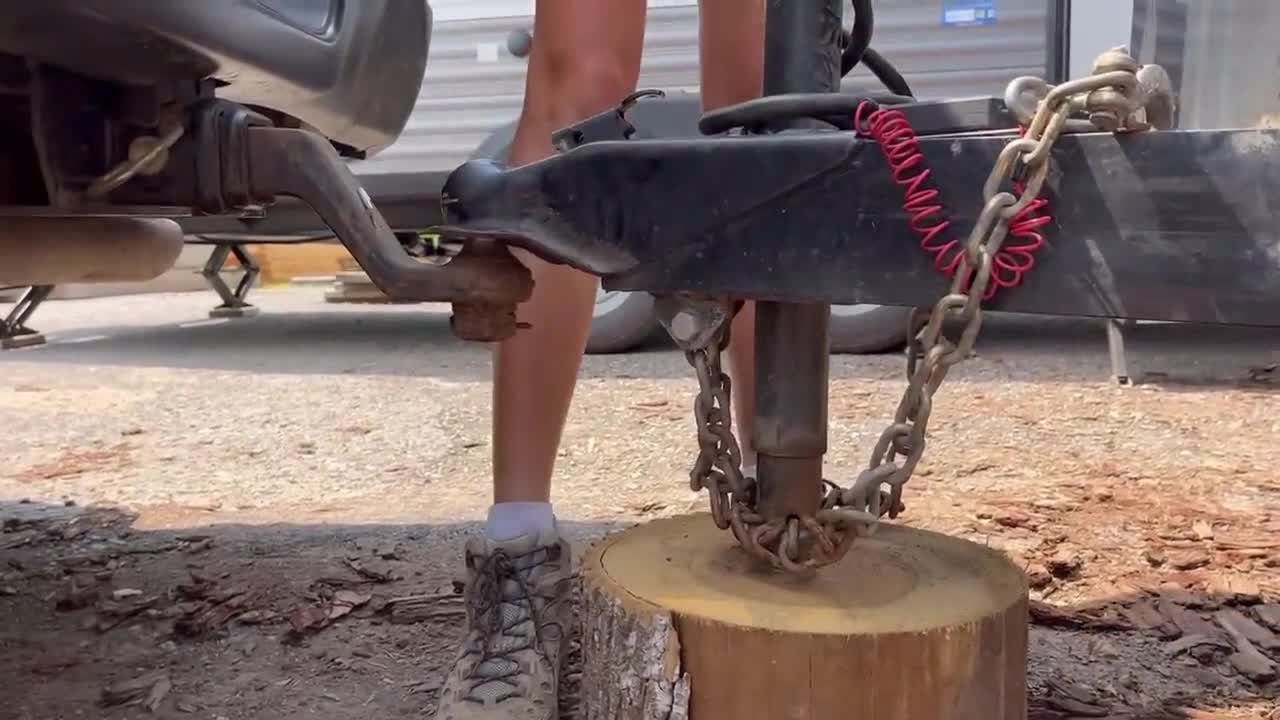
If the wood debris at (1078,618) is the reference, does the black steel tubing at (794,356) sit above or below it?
above

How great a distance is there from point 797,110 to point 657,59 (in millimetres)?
3604

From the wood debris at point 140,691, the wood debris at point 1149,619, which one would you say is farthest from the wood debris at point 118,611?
the wood debris at point 1149,619

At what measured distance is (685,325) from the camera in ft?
3.03

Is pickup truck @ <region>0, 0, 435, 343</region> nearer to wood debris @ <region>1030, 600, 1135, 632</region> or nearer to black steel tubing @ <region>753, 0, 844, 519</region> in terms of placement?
black steel tubing @ <region>753, 0, 844, 519</region>

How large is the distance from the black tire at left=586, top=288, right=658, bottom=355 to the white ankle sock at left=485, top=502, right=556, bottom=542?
303 cm

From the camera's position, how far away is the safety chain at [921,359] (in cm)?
72

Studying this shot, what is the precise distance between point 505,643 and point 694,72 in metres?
3.34

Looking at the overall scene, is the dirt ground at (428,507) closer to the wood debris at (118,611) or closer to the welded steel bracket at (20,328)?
the wood debris at (118,611)

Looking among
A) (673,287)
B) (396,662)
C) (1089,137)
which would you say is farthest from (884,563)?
(396,662)

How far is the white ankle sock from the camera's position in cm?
143

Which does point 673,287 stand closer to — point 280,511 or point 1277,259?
point 1277,259

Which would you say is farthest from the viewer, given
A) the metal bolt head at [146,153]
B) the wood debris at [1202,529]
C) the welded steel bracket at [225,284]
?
the welded steel bracket at [225,284]

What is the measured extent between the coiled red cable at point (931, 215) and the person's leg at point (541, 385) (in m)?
0.73

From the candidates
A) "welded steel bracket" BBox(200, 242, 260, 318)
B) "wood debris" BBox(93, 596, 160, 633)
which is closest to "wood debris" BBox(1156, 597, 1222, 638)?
"wood debris" BBox(93, 596, 160, 633)
